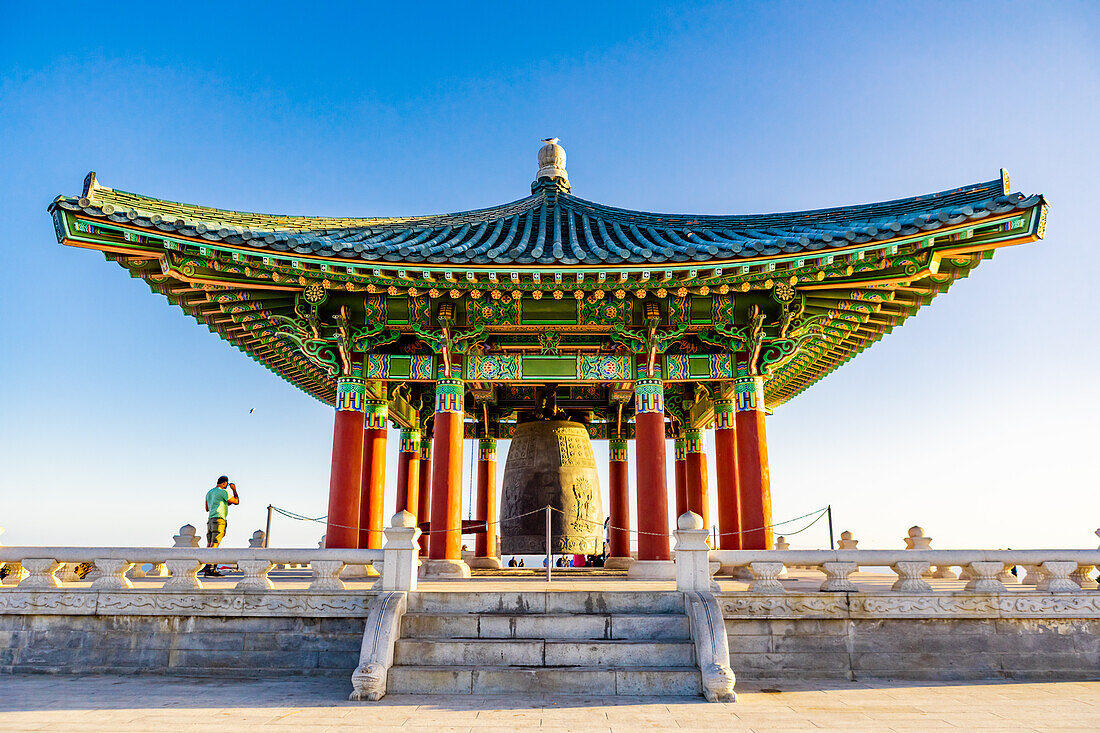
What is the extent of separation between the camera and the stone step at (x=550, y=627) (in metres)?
8.83

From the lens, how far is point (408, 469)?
18.8m

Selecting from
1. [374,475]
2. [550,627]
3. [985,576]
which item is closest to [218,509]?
[374,475]

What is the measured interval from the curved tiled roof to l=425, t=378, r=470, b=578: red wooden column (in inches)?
121

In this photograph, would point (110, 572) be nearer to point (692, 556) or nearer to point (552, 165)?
point (692, 556)

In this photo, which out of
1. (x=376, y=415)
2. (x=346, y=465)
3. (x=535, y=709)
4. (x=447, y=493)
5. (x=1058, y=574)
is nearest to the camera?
(x=535, y=709)

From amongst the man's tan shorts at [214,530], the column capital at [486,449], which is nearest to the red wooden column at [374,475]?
the man's tan shorts at [214,530]

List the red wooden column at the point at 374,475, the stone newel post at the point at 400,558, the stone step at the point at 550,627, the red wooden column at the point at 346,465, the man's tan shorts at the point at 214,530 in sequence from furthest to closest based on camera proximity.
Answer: the red wooden column at the point at 374,475 < the man's tan shorts at the point at 214,530 < the red wooden column at the point at 346,465 < the stone newel post at the point at 400,558 < the stone step at the point at 550,627

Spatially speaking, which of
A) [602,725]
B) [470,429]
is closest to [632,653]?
[602,725]

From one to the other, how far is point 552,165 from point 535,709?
15.0 m

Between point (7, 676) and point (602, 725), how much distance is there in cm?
773

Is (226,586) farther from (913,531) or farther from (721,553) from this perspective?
(913,531)

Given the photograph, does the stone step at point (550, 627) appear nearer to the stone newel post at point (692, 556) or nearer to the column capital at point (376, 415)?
the stone newel post at point (692, 556)

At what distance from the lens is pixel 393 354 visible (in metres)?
14.2

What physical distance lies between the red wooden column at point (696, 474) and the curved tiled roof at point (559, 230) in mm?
6228
